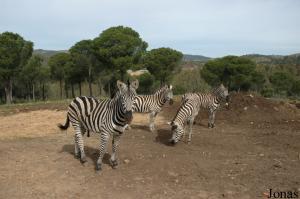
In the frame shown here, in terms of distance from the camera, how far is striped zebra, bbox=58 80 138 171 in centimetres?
907

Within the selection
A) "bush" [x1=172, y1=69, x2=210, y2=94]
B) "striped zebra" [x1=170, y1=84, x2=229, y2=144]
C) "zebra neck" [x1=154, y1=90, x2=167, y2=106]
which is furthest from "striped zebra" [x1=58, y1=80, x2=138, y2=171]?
"bush" [x1=172, y1=69, x2=210, y2=94]

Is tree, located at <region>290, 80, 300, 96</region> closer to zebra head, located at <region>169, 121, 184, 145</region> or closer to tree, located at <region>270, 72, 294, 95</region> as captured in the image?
tree, located at <region>270, 72, 294, 95</region>

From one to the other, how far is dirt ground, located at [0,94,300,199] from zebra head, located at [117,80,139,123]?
1.59m

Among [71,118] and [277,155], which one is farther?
[277,155]

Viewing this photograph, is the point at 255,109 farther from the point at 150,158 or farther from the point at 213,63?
the point at 213,63

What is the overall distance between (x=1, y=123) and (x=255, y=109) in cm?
1311

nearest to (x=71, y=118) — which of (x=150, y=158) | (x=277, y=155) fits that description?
(x=150, y=158)

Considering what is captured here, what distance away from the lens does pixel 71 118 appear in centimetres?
1071

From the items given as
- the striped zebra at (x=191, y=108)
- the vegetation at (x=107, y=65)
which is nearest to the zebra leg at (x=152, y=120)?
the striped zebra at (x=191, y=108)

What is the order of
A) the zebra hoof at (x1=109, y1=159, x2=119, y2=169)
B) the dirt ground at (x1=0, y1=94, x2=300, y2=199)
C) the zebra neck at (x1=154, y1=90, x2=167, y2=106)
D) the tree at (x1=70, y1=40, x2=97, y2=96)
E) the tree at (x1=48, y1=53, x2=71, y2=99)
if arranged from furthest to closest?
the tree at (x1=48, y1=53, x2=71, y2=99) → the tree at (x1=70, y1=40, x2=97, y2=96) → the zebra neck at (x1=154, y1=90, x2=167, y2=106) → the zebra hoof at (x1=109, y1=159, x2=119, y2=169) → the dirt ground at (x1=0, y1=94, x2=300, y2=199)

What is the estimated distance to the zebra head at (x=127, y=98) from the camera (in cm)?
884

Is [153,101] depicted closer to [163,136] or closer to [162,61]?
[163,136]

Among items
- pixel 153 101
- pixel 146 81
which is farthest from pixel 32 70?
pixel 153 101

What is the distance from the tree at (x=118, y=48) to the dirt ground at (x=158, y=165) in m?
21.0
